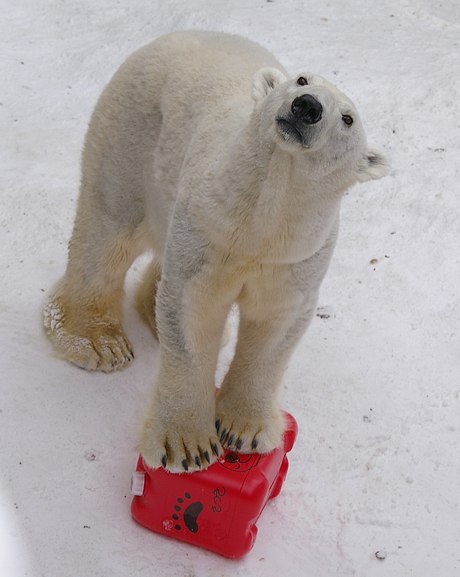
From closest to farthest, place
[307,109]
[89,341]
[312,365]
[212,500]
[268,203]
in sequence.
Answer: [307,109] → [268,203] → [212,500] → [89,341] → [312,365]

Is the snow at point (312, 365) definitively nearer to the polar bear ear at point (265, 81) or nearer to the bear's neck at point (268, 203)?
the bear's neck at point (268, 203)

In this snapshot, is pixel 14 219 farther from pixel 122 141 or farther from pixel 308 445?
pixel 308 445

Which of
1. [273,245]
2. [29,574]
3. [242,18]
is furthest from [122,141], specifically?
[242,18]

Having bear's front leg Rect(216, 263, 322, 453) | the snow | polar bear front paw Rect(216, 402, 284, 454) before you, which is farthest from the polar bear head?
the snow

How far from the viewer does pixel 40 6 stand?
6.07m

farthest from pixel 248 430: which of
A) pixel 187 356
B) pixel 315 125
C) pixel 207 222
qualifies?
pixel 315 125

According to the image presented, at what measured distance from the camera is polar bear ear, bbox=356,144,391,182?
2074mm

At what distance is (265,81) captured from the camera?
217 cm

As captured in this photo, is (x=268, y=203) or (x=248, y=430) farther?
(x=248, y=430)

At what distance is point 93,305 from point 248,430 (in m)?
1.14

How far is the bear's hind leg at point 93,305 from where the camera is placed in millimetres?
3178

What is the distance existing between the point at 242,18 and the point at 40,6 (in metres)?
1.77

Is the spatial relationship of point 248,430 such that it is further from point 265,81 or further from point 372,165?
point 265,81

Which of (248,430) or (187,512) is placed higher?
(248,430)
